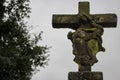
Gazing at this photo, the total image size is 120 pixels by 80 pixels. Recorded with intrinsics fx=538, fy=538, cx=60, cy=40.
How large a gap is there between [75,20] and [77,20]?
0.16 ft

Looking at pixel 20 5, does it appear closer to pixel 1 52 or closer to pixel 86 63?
pixel 1 52

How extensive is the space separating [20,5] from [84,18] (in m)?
11.0

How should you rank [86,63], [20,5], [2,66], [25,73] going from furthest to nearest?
[20,5]
[25,73]
[2,66]
[86,63]

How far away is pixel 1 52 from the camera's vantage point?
18594 mm

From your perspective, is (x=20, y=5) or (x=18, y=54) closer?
(x=18, y=54)

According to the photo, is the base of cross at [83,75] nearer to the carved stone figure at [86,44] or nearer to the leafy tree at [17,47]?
the carved stone figure at [86,44]

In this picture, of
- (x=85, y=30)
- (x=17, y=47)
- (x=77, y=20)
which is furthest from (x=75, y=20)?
(x=17, y=47)

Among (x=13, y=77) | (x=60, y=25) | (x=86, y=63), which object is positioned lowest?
(x=13, y=77)

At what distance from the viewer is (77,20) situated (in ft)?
35.3

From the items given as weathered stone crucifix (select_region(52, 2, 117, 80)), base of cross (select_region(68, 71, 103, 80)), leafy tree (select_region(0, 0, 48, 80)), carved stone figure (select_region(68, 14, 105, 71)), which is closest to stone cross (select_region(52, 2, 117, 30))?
weathered stone crucifix (select_region(52, 2, 117, 80))

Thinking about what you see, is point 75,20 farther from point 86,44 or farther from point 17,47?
point 17,47

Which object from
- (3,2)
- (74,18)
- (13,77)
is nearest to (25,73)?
(13,77)

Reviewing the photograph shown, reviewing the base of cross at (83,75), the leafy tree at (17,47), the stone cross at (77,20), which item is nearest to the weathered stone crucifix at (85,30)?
the stone cross at (77,20)

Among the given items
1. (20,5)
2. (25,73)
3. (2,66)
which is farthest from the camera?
(20,5)
